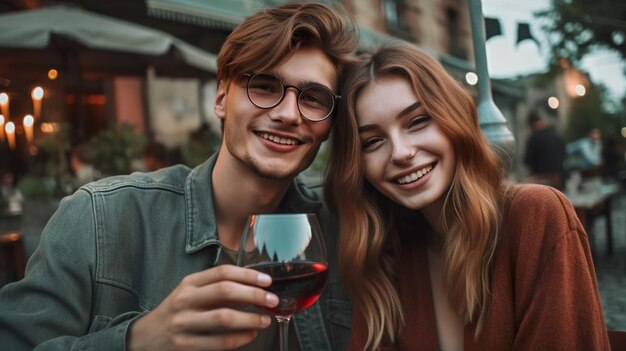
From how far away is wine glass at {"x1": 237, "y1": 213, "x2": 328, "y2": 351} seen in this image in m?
1.25

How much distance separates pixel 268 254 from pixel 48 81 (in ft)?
24.2

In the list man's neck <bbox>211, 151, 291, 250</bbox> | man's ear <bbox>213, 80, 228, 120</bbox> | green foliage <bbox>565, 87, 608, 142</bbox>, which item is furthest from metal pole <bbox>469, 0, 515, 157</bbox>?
green foliage <bbox>565, 87, 608, 142</bbox>

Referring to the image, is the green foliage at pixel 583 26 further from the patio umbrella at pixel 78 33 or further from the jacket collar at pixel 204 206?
the jacket collar at pixel 204 206

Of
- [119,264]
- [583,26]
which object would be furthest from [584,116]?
[119,264]

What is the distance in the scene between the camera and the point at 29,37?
4.98 m

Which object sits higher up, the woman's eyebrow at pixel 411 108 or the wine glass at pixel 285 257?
the woman's eyebrow at pixel 411 108

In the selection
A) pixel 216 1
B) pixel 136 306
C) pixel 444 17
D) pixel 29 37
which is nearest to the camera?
pixel 136 306

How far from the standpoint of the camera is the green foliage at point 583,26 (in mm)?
12477

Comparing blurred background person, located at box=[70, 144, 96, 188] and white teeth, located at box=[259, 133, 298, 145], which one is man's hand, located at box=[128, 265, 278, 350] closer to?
white teeth, located at box=[259, 133, 298, 145]

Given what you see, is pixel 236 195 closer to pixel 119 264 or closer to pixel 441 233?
pixel 119 264

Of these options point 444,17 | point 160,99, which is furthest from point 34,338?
point 444,17

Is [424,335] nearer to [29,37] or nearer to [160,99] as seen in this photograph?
[29,37]

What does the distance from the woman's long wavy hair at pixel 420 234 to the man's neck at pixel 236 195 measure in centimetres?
26

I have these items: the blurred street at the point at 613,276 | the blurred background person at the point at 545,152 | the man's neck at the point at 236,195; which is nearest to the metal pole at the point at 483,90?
the man's neck at the point at 236,195
